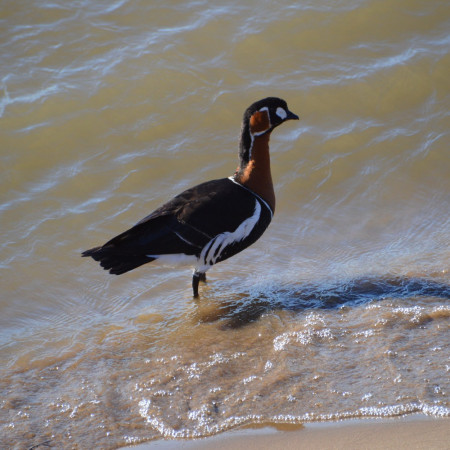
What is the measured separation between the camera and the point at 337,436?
12.3ft

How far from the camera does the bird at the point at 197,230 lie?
5.54m

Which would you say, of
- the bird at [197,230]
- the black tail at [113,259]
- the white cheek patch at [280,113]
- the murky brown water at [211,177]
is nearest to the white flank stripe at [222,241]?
the bird at [197,230]

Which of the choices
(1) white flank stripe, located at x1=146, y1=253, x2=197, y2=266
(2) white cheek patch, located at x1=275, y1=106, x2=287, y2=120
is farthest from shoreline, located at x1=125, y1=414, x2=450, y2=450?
(2) white cheek patch, located at x1=275, y1=106, x2=287, y2=120

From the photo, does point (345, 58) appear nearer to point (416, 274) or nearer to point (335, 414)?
point (416, 274)

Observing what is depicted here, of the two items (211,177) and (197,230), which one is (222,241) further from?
(211,177)

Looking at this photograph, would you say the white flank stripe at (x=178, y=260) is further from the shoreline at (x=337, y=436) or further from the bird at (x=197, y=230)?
the shoreline at (x=337, y=436)

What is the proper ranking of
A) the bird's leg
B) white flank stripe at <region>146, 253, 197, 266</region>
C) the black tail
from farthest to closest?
1. the bird's leg
2. white flank stripe at <region>146, 253, 197, 266</region>
3. the black tail

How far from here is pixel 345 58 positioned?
909 centimetres

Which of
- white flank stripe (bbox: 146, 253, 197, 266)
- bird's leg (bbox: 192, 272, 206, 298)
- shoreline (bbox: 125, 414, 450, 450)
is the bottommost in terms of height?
bird's leg (bbox: 192, 272, 206, 298)

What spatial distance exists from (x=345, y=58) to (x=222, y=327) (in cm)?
499

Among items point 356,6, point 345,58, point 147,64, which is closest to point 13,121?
point 147,64

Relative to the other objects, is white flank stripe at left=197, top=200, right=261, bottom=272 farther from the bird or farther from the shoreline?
the shoreline

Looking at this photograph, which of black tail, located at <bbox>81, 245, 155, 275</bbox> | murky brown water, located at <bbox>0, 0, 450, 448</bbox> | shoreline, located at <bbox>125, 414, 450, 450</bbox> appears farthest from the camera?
black tail, located at <bbox>81, 245, 155, 275</bbox>

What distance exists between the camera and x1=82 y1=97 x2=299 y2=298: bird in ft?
18.2
